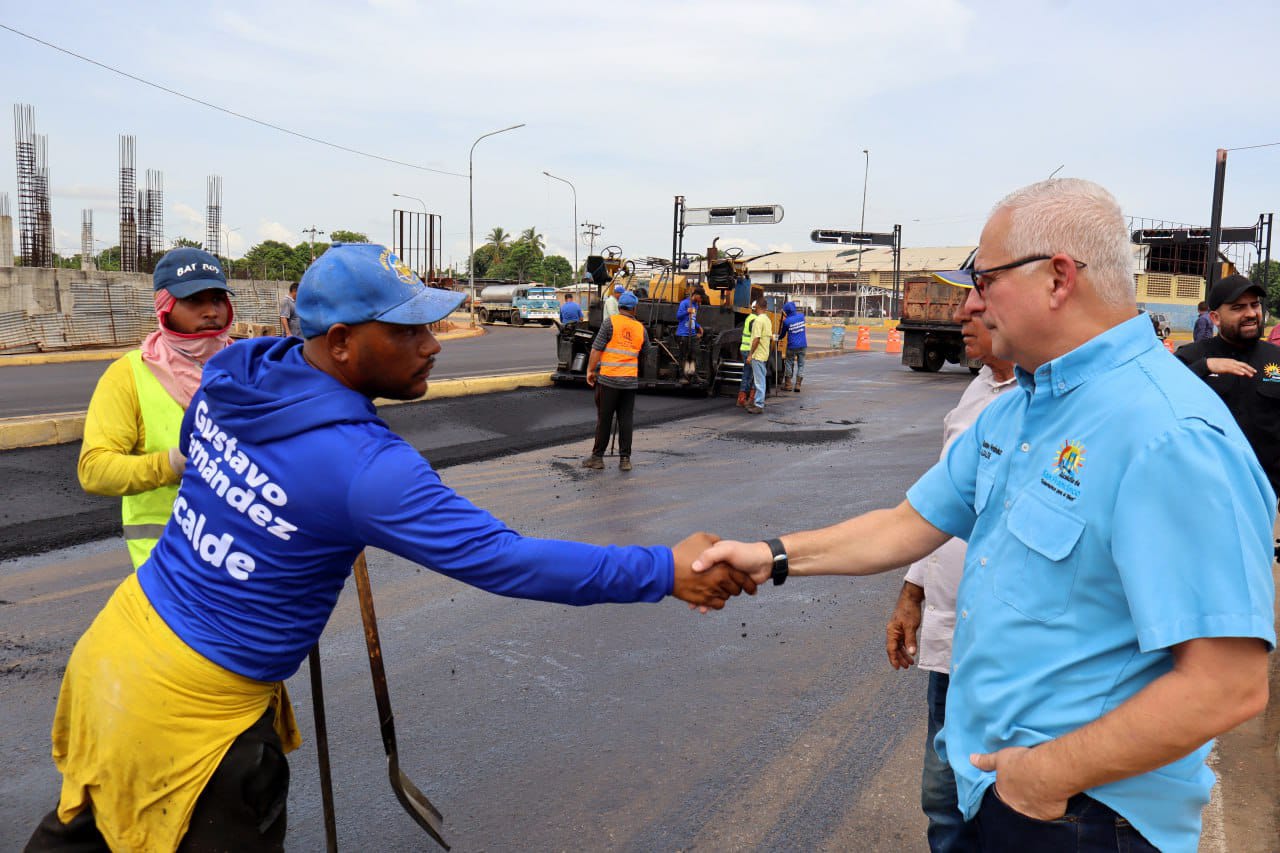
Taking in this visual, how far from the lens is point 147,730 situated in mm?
1957

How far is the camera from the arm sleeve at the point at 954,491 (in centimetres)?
216

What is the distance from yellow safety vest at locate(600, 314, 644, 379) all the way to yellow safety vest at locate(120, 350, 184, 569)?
776 centimetres

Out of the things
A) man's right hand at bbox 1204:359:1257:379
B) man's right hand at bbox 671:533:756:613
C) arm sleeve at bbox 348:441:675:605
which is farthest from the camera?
man's right hand at bbox 1204:359:1257:379

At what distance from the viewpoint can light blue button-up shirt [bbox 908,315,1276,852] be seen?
4.69ft

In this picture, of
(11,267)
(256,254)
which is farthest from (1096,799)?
(256,254)

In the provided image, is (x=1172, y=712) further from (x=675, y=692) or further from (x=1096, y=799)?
(x=675, y=692)

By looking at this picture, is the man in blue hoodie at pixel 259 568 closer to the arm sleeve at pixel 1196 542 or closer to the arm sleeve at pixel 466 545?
the arm sleeve at pixel 466 545

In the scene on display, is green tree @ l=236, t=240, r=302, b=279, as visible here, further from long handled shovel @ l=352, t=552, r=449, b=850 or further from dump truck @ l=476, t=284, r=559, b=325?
long handled shovel @ l=352, t=552, r=449, b=850

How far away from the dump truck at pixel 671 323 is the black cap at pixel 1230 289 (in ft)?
38.4

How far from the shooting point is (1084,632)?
1585mm

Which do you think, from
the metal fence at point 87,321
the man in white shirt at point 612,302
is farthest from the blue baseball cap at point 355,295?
the metal fence at point 87,321

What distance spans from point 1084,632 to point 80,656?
201 centimetres

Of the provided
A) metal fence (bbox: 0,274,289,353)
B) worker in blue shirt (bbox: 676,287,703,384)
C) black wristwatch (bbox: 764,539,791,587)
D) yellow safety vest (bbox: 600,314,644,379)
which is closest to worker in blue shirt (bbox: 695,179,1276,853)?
black wristwatch (bbox: 764,539,791,587)

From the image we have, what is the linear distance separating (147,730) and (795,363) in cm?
1858
